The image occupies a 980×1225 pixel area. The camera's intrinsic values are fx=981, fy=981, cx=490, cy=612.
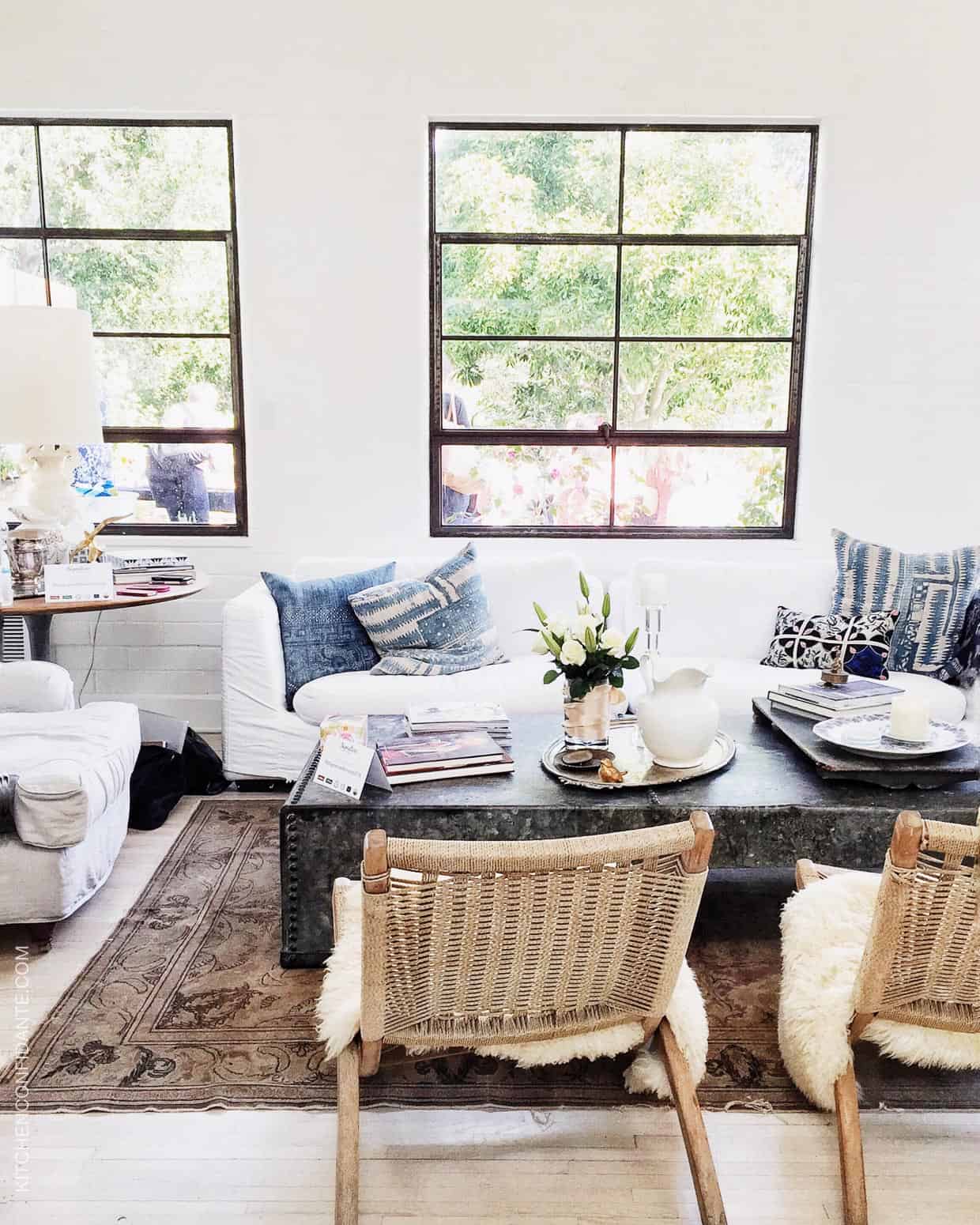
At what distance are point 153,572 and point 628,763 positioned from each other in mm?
1959

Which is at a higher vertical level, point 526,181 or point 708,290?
point 526,181

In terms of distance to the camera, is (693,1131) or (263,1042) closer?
(693,1131)

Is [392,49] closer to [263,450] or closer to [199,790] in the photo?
[263,450]

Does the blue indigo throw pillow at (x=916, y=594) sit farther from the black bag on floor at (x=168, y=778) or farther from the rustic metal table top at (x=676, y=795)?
the black bag on floor at (x=168, y=778)

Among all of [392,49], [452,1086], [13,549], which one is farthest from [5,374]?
[452,1086]

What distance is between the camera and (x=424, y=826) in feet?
6.92

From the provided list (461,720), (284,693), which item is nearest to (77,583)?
(284,693)

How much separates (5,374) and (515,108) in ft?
6.95

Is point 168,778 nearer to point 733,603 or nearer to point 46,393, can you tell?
point 46,393

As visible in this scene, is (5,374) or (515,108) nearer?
(5,374)

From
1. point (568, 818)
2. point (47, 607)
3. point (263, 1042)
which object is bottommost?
point (263, 1042)

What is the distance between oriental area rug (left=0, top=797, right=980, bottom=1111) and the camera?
1813 mm

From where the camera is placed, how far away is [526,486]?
4.11 metres

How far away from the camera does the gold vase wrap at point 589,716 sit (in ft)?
7.74
